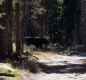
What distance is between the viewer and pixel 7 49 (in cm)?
2320

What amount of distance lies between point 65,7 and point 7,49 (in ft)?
135

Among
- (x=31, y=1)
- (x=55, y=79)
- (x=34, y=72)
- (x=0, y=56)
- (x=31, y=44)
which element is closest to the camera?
(x=55, y=79)

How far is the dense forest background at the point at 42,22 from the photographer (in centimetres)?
2297

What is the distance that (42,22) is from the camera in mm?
63906

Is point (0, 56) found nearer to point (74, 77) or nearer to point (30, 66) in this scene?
point (30, 66)

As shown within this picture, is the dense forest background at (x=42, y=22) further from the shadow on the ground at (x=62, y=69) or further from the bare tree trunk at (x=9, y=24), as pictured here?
the shadow on the ground at (x=62, y=69)

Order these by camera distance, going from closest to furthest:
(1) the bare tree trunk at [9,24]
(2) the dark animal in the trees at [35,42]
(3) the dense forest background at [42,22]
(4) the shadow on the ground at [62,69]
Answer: (4) the shadow on the ground at [62,69] → (1) the bare tree trunk at [9,24] → (3) the dense forest background at [42,22] → (2) the dark animal in the trees at [35,42]

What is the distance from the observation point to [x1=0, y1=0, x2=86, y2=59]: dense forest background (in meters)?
23.0

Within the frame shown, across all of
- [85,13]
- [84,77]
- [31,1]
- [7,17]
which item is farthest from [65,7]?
[84,77]

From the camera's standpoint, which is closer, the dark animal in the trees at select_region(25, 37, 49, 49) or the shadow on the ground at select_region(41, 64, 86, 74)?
the shadow on the ground at select_region(41, 64, 86, 74)

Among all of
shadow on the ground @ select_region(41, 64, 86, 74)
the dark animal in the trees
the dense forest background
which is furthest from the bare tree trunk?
the dark animal in the trees

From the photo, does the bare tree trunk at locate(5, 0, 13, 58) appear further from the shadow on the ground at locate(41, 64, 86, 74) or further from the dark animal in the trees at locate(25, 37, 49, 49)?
the dark animal in the trees at locate(25, 37, 49, 49)

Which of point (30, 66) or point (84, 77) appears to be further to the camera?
point (30, 66)

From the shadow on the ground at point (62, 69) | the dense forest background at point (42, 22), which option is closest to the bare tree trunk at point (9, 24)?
the dense forest background at point (42, 22)
